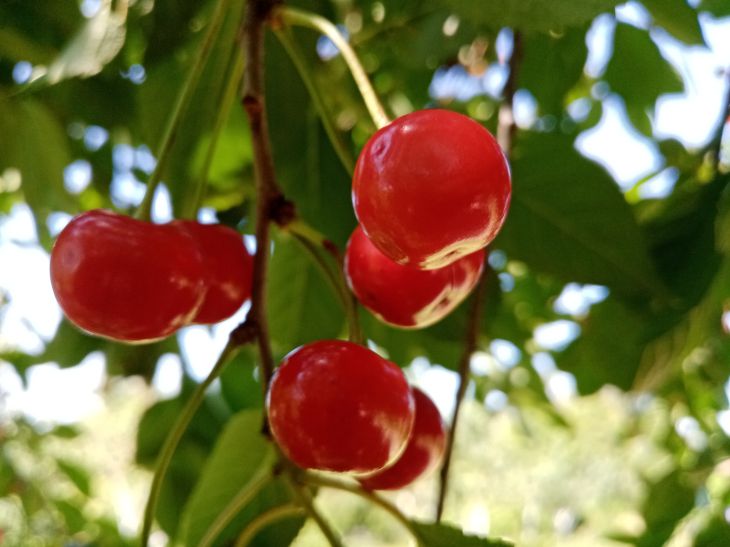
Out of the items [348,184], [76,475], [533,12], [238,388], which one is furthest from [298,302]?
[76,475]

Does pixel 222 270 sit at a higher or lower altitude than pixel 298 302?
higher

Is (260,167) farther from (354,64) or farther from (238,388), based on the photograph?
(238,388)

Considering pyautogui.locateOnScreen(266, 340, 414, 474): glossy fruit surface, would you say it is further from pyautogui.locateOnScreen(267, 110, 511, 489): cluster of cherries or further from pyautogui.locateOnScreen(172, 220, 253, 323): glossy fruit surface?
pyautogui.locateOnScreen(172, 220, 253, 323): glossy fruit surface

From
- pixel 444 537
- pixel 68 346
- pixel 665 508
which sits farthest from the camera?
pixel 68 346

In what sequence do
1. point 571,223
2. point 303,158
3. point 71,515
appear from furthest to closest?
point 71,515, point 303,158, point 571,223

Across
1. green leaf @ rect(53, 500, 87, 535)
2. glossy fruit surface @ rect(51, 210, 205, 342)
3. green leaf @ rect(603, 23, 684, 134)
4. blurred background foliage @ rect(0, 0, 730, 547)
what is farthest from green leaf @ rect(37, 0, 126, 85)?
green leaf @ rect(53, 500, 87, 535)

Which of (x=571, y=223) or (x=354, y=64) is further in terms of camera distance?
(x=571, y=223)

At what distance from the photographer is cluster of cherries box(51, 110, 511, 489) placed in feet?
1.15

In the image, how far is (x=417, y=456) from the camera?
55cm

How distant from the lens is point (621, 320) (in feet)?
2.97

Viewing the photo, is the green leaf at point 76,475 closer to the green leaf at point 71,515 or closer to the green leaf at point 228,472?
the green leaf at point 71,515

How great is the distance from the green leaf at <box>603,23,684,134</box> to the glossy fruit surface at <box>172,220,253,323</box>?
83 centimetres

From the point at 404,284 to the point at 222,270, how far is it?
6.7 inches

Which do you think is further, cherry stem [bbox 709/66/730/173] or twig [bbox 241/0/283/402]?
cherry stem [bbox 709/66/730/173]
